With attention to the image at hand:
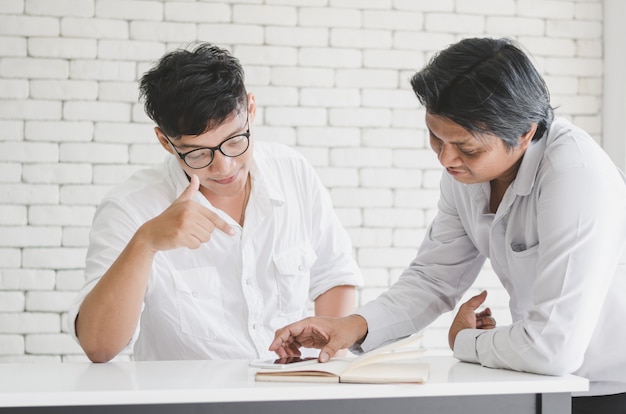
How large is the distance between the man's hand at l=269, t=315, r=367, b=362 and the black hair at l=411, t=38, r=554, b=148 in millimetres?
595

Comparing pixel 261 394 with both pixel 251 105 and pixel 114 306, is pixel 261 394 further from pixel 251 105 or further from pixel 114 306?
pixel 251 105

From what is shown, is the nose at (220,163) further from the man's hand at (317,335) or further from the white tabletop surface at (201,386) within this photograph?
the white tabletop surface at (201,386)

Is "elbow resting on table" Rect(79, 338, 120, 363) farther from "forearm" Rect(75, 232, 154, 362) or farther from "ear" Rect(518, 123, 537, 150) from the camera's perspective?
"ear" Rect(518, 123, 537, 150)

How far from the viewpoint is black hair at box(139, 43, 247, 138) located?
2121 mm

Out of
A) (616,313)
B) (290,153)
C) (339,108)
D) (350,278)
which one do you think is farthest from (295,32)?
(616,313)

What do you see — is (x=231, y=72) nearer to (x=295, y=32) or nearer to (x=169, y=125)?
(x=169, y=125)

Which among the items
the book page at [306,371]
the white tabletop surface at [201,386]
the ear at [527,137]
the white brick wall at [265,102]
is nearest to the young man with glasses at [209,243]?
the white tabletop surface at [201,386]

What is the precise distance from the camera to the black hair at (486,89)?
180cm

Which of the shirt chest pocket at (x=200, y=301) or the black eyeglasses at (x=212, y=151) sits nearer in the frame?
the black eyeglasses at (x=212, y=151)

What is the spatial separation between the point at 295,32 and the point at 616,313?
87.5 inches

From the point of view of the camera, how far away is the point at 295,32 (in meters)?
3.66

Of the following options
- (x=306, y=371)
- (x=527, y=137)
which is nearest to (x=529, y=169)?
(x=527, y=137)

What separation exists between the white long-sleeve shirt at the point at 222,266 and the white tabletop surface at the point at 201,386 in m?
0.46

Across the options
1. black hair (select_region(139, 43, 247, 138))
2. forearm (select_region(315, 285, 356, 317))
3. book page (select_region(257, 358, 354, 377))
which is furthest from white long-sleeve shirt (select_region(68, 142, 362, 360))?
book page (select_region(257, 358, 354, 377))
